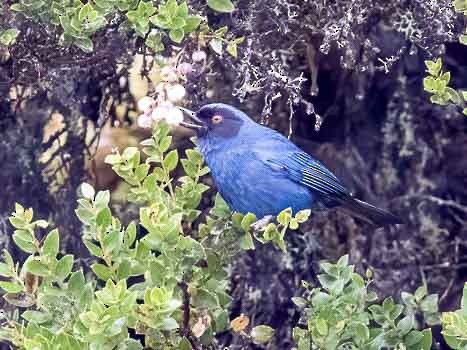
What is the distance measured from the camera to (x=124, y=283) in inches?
103

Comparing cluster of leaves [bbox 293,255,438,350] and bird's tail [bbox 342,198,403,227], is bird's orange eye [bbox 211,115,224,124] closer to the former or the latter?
bird's tail [bbox 342,198,403,227]

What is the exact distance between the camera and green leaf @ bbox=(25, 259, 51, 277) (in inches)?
108

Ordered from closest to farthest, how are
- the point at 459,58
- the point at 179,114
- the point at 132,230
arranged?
the point at 132,230
the point at 179,114
the point at 459,58

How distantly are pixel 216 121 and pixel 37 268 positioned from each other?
4.48 feet

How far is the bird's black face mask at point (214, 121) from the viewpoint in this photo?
3.89 meters

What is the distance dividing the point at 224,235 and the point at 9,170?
1422mm

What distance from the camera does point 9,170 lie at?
4.25 m

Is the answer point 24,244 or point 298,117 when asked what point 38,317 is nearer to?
point 24,244

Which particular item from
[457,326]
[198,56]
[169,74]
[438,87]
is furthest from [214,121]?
[457,326]

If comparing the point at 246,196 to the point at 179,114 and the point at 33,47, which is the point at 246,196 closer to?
the point at 179,114

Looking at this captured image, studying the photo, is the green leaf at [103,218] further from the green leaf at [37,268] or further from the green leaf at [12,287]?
the green leaf at [12,287]

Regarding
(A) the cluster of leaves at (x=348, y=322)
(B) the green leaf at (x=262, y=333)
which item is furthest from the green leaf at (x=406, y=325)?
(B) the green leaf at (x=262, y=333)

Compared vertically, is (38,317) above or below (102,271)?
below

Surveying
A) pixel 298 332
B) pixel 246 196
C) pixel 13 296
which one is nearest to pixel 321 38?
pixel 246 196
